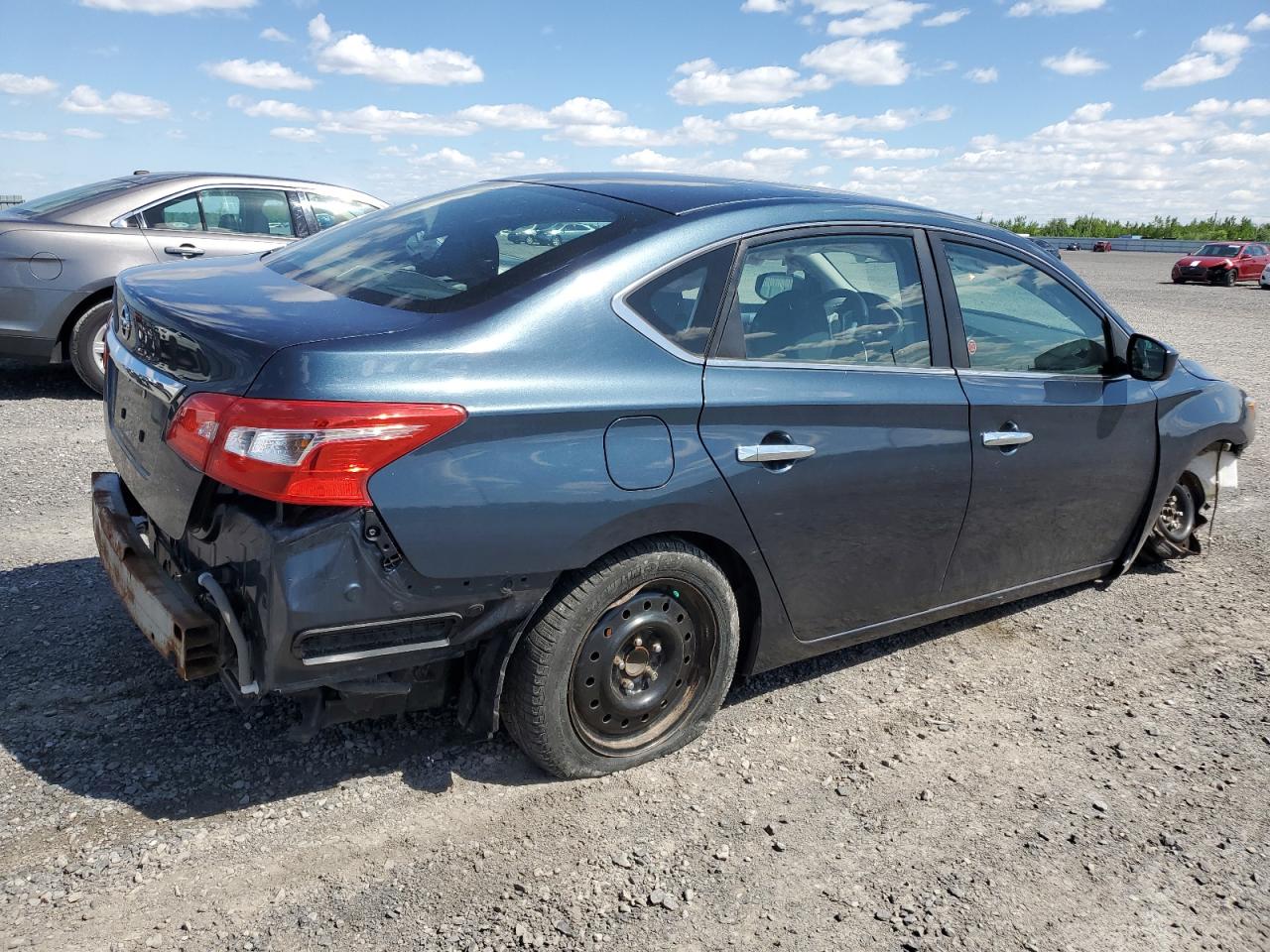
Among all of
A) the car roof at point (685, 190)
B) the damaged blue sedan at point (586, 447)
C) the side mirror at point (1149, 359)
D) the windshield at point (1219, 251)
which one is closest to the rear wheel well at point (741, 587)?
the damaged blue sedan at point (586, 447)

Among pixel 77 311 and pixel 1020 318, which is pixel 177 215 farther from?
pixel 1020 318

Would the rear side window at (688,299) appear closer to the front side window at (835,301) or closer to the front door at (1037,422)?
the front side window at (835,301)

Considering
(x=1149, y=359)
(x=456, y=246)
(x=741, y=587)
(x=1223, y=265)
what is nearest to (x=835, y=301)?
(x=741, y=587)

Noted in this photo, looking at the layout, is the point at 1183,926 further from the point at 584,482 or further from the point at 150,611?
the point at 150,611

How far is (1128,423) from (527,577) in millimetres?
2773

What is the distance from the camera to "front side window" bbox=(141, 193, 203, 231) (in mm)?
7535

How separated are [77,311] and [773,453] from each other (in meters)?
6.15

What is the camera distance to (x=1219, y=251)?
110 ft

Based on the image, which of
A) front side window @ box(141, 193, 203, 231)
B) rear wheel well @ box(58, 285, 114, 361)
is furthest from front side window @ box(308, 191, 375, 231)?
rear wheel well @ box(58, 285, 114, 361)

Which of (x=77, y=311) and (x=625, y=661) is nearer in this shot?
(x=625, y=661)

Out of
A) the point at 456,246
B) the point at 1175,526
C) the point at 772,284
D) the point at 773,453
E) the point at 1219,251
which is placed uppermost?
the point at 456,246

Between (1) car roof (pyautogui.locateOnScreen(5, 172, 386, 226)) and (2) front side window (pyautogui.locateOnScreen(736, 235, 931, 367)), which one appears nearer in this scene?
(2) front side window (pyautogui.locateOnScreen(736, 235, 931, 367))

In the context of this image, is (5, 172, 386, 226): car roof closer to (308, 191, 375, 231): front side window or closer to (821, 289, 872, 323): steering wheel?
(308, 191, 375, 231): front side window

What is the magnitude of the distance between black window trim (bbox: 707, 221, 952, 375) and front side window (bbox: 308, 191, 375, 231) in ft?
19.4
